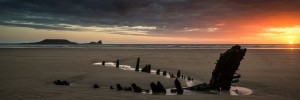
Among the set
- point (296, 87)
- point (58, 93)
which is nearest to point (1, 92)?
point (58, 93)

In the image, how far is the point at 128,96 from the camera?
10.7 meters

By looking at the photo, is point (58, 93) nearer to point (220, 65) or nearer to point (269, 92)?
point (220, 65)

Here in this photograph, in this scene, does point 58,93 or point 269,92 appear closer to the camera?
point 58,93

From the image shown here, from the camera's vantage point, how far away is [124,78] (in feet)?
54.6

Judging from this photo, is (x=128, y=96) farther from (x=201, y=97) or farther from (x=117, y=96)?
(x=201, y=97)

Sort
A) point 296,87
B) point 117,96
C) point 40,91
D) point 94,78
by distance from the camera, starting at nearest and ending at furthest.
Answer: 1. point 117,96
2. point 40,91
3. point 296,87
4. point 94,78

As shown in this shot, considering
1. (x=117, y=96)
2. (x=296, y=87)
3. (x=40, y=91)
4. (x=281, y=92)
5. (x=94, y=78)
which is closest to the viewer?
(x=117, y=96)

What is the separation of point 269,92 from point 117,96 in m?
7.19

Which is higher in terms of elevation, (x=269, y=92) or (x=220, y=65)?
(x=220, y=65)

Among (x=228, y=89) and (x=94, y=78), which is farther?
(x=94, y=78)

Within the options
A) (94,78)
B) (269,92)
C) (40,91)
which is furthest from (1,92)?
(269,92)

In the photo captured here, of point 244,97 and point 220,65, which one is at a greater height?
point 220,65

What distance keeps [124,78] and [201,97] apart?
271 inches

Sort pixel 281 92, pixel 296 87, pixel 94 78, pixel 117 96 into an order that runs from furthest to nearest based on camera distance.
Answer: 1. pixel 94 78
2. pixel 296 87
3. pixel 281 92
4. pixel 117 96
